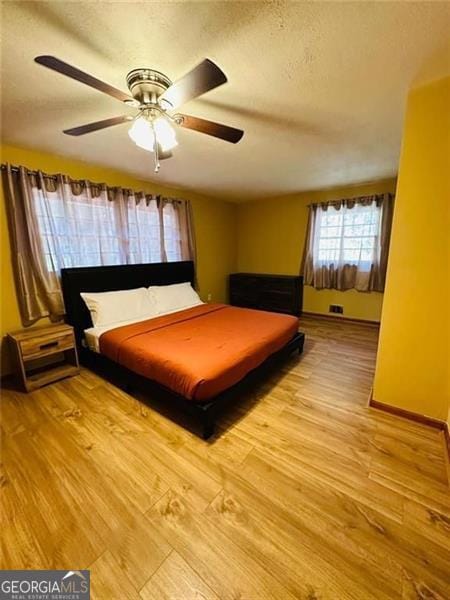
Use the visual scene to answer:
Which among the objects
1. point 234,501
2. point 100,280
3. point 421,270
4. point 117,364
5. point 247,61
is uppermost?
point 247,61

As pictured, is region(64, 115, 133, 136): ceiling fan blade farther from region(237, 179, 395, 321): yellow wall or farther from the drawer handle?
region(237, 179, 395, 321): yellow wall

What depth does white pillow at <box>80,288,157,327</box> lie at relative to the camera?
2.76 metres

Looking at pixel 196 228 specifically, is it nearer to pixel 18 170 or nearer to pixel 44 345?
pixel 18 170

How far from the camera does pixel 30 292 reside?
2.55 m

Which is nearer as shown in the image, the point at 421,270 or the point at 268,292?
the point at 421,270

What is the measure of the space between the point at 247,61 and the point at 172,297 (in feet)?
8.76

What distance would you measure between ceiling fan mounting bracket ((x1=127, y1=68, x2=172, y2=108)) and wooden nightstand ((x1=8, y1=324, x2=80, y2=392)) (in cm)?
222

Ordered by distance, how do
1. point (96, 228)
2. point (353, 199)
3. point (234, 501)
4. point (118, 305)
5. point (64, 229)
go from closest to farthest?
1. point (234, 501)
2. point (64, 229)
3. point (118, 305)
4. point (96, 228)
5. point (353, 199)

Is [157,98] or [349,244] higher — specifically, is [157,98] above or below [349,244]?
above

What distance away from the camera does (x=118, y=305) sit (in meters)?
2.92

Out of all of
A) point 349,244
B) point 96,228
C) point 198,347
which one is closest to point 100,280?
point 96,228

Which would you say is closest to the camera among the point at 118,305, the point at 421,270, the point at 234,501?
the point at 234,501

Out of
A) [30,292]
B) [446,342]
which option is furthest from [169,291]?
[446,342]

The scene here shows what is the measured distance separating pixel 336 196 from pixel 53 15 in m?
4.10
